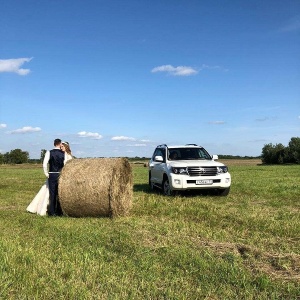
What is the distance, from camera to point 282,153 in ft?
298

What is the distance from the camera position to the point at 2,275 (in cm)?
482

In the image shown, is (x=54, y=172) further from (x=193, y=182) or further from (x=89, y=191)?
(x=193, y=182)

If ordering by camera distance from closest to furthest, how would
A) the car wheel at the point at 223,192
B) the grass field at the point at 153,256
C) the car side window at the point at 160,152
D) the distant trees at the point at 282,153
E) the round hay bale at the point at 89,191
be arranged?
the grass field at the point at 153,256, the round hay bale at the point at 89,191, the car wheel at the point at 223,192, the car side window at the point at 160,152, the distant trees at the point at 282,153

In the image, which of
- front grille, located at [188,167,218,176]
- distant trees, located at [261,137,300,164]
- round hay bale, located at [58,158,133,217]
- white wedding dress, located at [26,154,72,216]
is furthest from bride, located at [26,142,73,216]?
distant trees, located at [261,137,300,164]

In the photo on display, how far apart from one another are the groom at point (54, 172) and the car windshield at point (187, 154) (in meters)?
5.43

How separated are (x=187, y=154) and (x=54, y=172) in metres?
6.16

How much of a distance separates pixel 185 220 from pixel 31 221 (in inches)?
127

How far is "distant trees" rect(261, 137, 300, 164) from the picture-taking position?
89000mm

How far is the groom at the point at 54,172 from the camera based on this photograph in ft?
33.5

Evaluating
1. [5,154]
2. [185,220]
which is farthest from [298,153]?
[185,220]

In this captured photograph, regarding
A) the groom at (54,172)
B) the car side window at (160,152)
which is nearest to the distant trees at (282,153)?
the car side window at (160,152)

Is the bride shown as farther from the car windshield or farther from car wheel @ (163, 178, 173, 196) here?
the car windshield

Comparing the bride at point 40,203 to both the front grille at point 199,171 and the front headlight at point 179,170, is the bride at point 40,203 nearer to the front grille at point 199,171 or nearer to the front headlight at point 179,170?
the front headlight at point 179,170

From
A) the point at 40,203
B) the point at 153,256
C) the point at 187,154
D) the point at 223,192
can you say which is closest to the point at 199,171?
the point at 223,192
